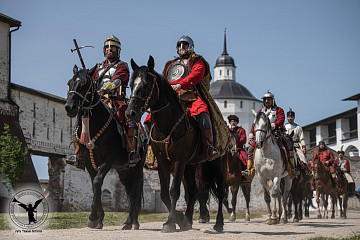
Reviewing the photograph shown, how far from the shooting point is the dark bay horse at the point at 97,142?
9.01 m

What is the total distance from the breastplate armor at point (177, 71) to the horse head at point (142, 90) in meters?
1.06

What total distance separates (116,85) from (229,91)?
308 feet

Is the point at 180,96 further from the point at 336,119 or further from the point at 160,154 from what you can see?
the point at 336,119

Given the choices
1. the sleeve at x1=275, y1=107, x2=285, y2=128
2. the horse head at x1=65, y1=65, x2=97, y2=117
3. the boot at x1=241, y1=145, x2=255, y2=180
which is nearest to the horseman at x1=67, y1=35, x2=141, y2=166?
the horse head at x1=65, y1=65, x2=97, y2=117

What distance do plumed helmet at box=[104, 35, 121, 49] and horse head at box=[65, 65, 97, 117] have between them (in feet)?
4.22

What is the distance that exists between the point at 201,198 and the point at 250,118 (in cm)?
9209

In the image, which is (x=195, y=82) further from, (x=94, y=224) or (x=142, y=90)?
(x=94, y=224)

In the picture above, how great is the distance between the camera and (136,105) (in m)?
8.45

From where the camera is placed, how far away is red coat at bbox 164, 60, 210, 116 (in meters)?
9.59

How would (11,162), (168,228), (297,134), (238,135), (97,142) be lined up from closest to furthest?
(168,228) → (97,142) → (238,135) → (297,134) → (11,162)

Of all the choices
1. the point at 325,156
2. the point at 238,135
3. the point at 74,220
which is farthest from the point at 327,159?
the point at 74,220

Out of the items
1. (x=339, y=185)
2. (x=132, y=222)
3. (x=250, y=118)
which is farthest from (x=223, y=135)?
(x=250, y=118)

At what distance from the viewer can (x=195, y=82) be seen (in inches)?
382

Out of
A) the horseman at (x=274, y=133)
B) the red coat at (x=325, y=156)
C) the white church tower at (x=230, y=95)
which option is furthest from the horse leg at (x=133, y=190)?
the white church tower at (x=230, y=95)
